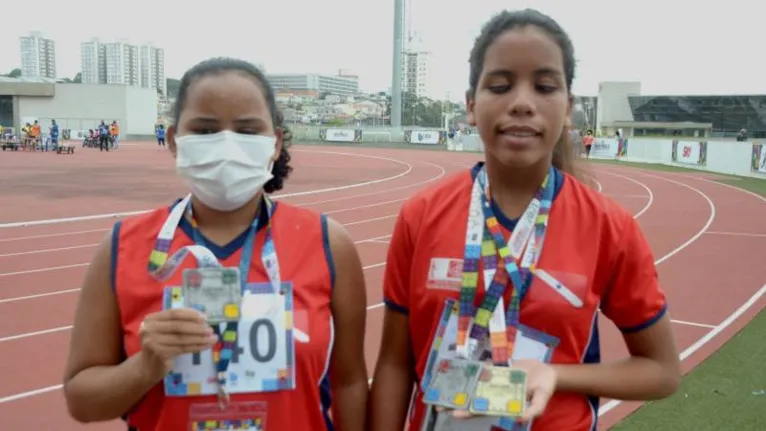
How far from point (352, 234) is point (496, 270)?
33.6ft

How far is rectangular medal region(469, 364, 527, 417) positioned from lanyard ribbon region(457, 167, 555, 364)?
0.35 feet

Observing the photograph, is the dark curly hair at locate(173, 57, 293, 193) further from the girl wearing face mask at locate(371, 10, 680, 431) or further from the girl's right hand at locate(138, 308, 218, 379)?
the girl's right hand at locate(138, 308, 218, 379)

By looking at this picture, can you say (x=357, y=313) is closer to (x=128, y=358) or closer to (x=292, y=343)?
(x=292, y=343)

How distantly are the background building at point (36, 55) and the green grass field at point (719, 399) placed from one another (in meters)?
116

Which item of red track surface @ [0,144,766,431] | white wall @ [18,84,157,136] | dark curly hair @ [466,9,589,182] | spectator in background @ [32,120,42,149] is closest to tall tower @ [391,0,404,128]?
red track surface @ [0,144,766,431]

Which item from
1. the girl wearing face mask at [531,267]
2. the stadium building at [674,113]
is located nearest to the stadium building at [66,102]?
the stadium building at [674,113]

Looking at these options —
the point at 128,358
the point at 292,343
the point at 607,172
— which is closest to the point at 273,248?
the point at 292,343

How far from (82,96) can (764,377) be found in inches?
2194

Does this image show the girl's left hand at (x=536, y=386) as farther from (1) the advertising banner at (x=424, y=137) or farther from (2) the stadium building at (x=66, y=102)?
(2) the stadium building at (x=66, y=102)

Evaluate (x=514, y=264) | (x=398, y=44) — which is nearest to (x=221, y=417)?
(x=514, y=264)

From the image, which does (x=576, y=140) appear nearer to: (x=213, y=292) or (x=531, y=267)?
(x=531, y=267)

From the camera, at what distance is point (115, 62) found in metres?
101

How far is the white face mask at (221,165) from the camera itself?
6.39 feet

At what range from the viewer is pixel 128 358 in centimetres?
180
